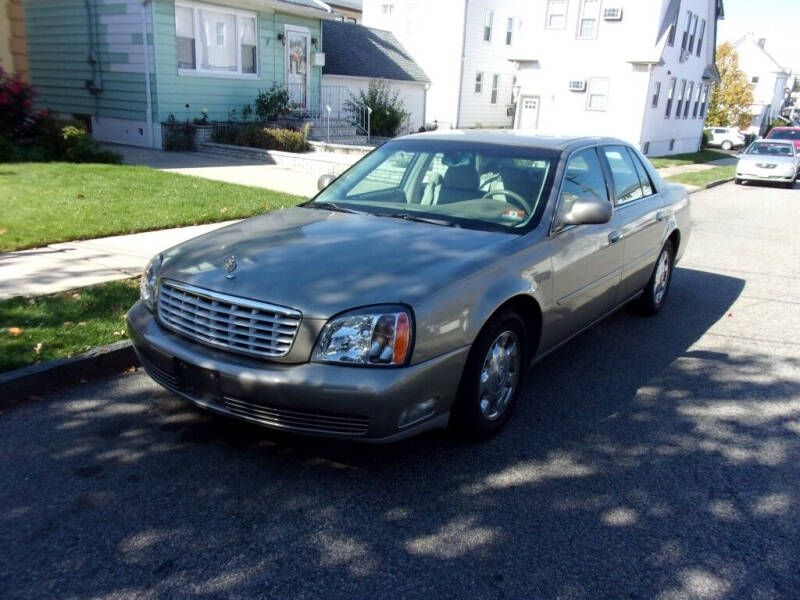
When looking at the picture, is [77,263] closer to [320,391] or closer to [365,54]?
[320,391]

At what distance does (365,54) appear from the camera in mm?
28016

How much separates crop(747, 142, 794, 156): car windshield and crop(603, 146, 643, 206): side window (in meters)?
19.2

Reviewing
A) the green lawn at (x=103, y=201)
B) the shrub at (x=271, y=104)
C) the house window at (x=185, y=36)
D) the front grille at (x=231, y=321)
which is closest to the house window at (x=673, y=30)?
the shrub at (x=271, y=104)

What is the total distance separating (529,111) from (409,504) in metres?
29.1

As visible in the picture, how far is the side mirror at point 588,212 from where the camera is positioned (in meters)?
4.32

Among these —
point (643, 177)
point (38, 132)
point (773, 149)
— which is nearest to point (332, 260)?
point (643, 177)

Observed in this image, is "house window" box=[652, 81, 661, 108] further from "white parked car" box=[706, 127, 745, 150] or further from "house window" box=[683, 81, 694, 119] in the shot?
"white parked car" box=[706, 127, 745, 150]

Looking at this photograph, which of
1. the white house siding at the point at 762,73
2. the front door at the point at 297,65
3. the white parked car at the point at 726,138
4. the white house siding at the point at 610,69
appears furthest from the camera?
the white house siding at the point at 762,73

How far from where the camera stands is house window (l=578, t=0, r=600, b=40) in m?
28.0

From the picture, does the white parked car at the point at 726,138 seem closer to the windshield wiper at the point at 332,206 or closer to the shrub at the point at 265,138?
the shrub at the point at 265,138

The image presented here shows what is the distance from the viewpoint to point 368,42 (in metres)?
29.2

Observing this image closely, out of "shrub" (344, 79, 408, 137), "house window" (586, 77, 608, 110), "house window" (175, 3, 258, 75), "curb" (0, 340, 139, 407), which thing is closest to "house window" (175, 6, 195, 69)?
"house window" (175, 3, 258, 75)

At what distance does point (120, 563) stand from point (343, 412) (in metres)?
1.10

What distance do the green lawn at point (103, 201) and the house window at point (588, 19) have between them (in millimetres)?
21703
